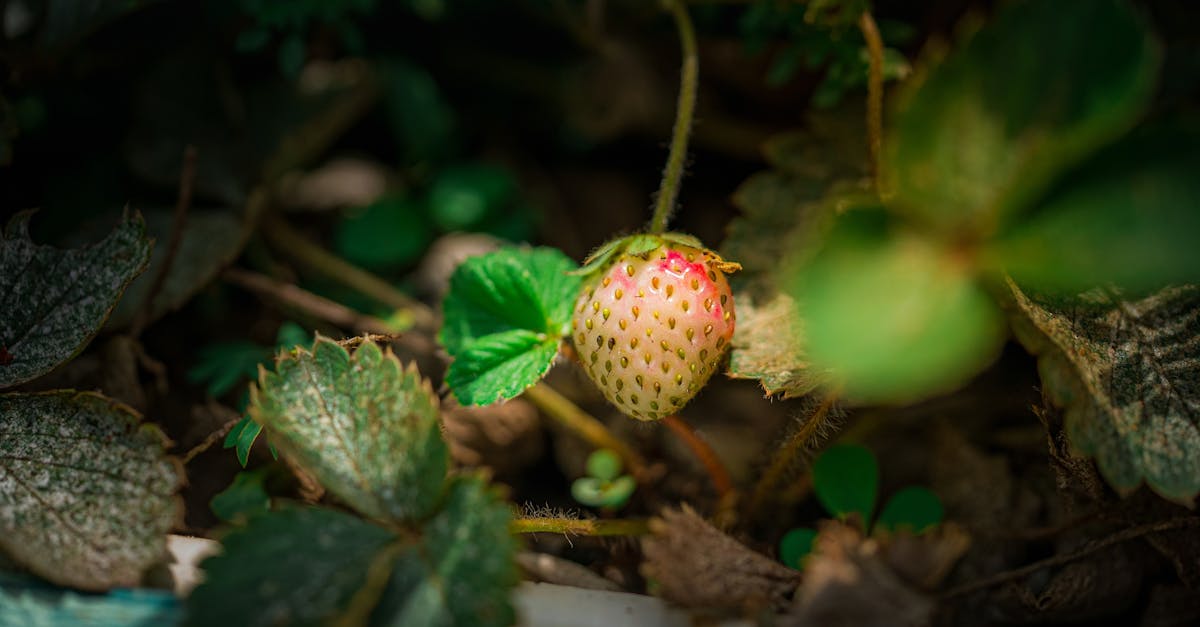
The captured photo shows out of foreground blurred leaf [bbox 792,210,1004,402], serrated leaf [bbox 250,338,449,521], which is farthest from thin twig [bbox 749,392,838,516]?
serrated leaf [bbox 250,338,449,521]

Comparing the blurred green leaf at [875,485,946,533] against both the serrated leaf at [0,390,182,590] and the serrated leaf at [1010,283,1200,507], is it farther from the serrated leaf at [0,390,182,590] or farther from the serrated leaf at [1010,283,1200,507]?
the serrated leaf at [0,390,182,590]

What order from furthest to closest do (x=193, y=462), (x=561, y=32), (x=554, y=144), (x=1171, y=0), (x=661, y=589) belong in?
(x=554, y=144) → (x=561, y=32) → (x=1171, y=0) → (x=193, y=462) → (x=661, y=589)

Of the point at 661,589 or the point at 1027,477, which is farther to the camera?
the point at 1027,477

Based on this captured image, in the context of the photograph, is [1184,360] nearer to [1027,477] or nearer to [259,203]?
[1027,477]

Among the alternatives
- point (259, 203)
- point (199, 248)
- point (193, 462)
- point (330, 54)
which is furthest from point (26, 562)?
point (330, 54)

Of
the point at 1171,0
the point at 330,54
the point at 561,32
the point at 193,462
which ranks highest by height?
the point at 1171,0

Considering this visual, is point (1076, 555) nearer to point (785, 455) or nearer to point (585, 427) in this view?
point (785, 455)

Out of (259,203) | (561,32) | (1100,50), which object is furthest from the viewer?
(561,32)

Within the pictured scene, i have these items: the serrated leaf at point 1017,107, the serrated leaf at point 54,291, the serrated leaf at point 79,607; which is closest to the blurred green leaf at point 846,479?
the serrated leaf at point 1017,107
